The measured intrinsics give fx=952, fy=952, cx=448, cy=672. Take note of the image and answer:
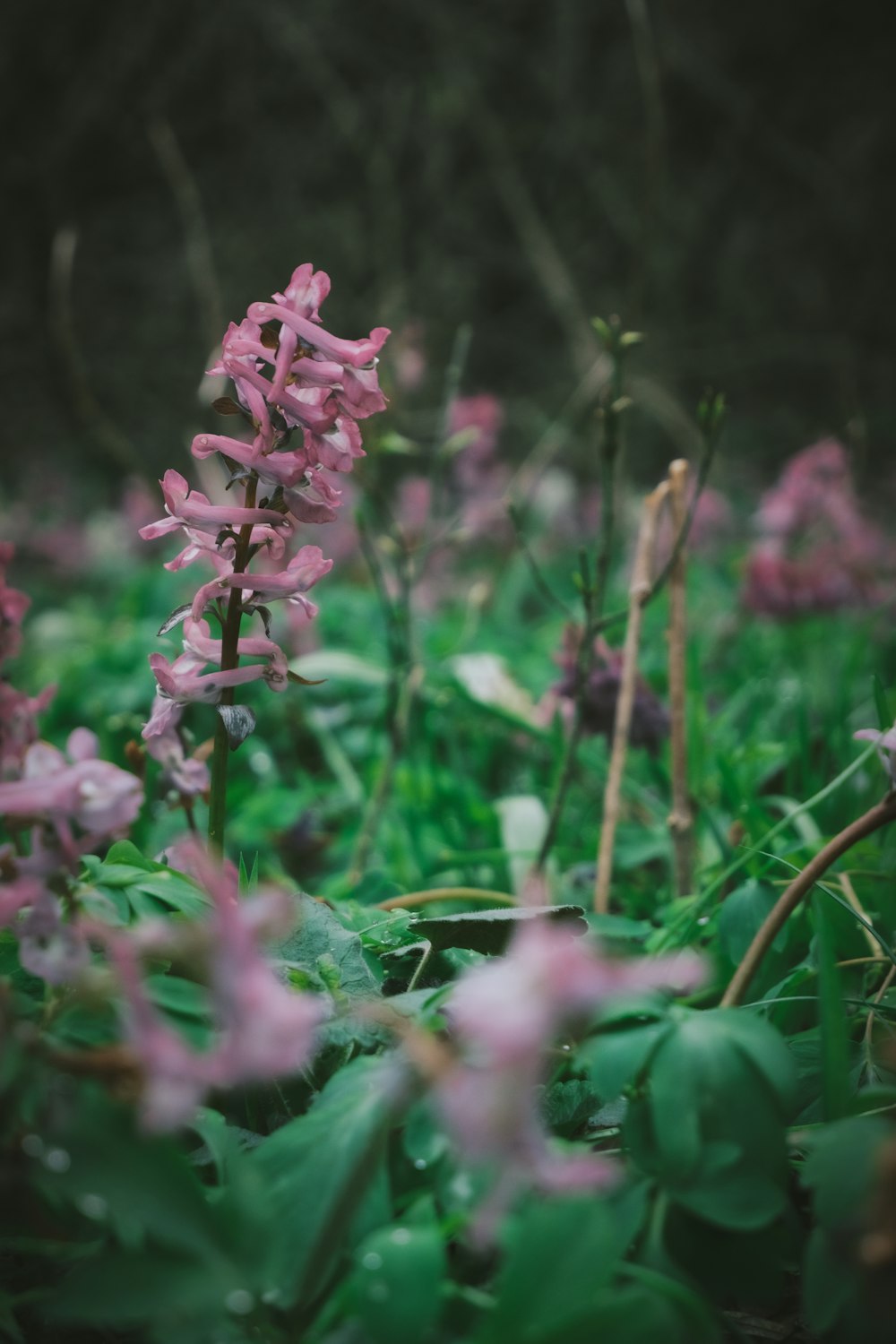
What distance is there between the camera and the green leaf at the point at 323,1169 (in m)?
0.44

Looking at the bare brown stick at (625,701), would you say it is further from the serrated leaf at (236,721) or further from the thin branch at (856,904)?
the serrated leaf at (236,721)

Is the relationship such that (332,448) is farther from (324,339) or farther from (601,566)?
(601,566)

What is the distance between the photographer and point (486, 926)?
0.68 meters

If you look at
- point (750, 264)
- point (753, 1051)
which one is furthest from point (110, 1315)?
point (750, 264)

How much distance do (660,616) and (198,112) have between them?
13.4ft

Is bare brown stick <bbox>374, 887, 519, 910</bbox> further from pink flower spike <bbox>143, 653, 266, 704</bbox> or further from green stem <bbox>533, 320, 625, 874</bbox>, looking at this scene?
pink flower spike <bbox>143, 653, 266, 704</bbox>

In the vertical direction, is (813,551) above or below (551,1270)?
above

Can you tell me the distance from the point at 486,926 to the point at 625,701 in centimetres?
42

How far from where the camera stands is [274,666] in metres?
0.70

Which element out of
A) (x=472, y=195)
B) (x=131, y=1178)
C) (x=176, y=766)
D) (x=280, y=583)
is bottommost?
(x=131, y=1178)

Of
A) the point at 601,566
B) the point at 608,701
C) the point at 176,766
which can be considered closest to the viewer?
the point at 176,766

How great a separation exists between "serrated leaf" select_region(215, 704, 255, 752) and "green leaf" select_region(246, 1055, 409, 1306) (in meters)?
0.24

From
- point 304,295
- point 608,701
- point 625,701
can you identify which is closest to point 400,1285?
point 304,295

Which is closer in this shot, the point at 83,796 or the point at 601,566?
the point at 83,796
